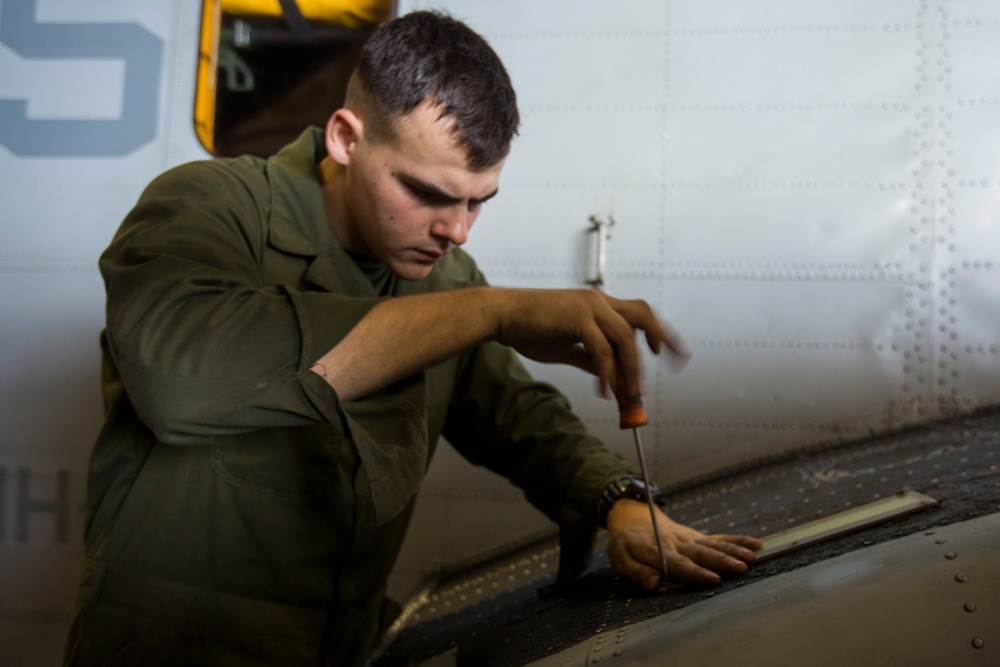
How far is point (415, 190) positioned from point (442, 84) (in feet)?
0.57

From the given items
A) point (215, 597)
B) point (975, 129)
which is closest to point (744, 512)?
point (215, 597)

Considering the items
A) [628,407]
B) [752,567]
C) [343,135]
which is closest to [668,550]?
[752,567]

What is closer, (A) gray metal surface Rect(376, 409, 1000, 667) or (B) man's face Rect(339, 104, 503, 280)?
(A) gray metal surface Rect(376, 409, 1000, 667)

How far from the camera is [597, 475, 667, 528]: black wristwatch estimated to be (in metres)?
1.38

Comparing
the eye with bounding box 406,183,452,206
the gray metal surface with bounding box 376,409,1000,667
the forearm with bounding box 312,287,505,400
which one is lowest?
the gray metal surface with bounding box 376,409,1000,667

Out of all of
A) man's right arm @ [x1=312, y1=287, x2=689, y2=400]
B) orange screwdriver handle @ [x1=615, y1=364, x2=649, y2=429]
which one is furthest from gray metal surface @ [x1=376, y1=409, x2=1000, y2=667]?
man's right arm @ [x1=312, y1=287, x2=689, y2=400]

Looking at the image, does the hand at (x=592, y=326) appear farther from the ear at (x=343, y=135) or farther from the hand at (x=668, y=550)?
the ear at (x=343, y=135)

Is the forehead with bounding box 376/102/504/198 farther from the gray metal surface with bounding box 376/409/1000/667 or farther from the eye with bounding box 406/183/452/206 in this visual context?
the gray metal surface with bounding box 376/409/1000/667

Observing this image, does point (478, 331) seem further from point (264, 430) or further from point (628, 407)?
point (264, 430)

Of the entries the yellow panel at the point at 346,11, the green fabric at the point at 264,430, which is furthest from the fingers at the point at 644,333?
the yellow panel at the point at 346,11

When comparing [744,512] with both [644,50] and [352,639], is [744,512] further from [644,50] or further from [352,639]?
[644,50]

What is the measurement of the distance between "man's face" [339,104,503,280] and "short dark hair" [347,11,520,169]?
2 cm

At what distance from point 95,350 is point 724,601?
2.70 meters

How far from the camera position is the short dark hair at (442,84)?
1231 mm
